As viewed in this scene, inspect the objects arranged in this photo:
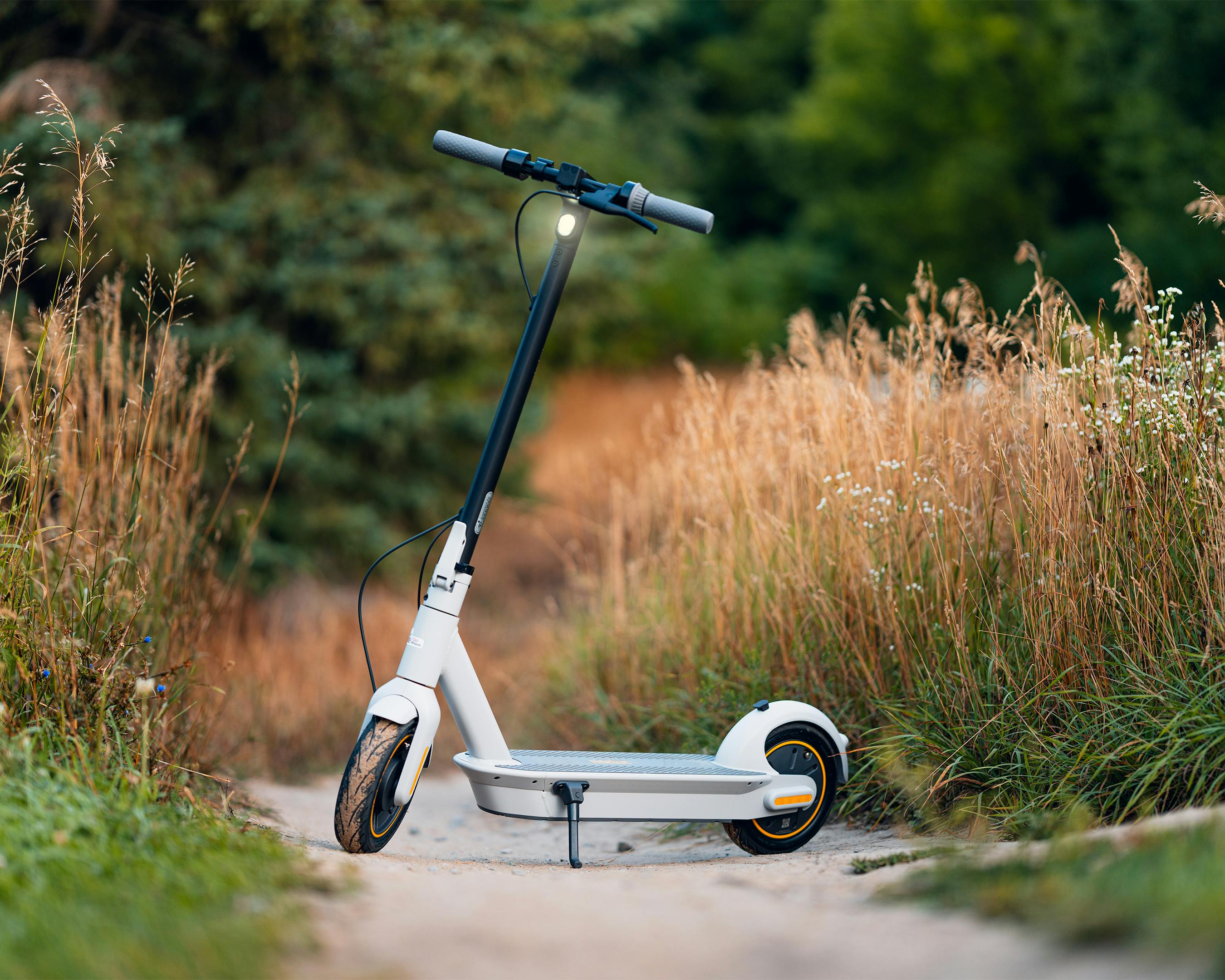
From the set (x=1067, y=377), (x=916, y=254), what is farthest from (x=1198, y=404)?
(x=916, y=254)

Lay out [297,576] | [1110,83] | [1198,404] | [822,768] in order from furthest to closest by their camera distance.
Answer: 1. [1110,83]
2. [297,576]
3. [822,768]
4. [1198,404]

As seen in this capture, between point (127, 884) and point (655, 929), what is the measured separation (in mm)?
1094

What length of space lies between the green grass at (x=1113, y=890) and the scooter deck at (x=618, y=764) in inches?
33.5

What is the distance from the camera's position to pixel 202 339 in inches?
263

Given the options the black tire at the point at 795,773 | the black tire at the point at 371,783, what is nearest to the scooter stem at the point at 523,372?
the black tire at the point at 371,783

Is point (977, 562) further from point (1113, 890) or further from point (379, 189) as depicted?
point (379, 189)

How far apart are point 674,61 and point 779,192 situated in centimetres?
292

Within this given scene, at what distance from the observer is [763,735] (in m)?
3.29

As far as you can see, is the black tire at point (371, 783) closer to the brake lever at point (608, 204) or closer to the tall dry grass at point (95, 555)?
the tall dry grass at point (95, 555)

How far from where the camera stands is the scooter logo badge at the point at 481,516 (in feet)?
10.3

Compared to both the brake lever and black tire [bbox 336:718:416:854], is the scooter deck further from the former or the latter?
the brake lever

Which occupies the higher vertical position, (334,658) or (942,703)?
(942,703)

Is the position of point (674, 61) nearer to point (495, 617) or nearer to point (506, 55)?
point (506, 55)

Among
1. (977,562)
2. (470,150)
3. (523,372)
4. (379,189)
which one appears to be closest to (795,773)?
(977,562)
